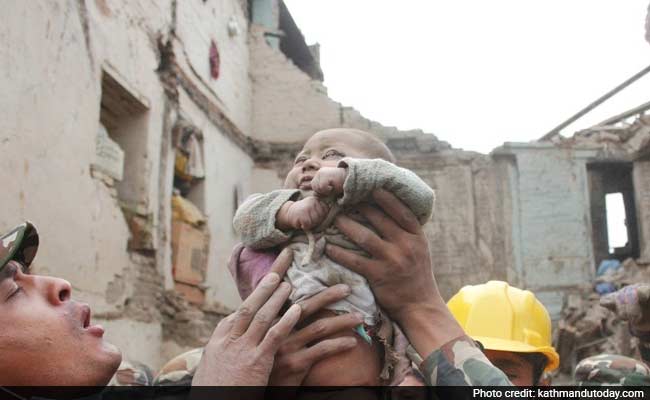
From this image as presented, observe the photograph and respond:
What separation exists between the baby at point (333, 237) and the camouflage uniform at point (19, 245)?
56 cm

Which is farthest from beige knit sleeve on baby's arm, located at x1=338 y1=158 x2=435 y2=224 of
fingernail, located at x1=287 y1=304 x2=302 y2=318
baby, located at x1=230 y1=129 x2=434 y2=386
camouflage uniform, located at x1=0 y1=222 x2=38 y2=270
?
camouflage uniform, located at x1=0 y1=222 x2=38 y2=270

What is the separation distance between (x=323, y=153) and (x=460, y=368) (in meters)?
0.77

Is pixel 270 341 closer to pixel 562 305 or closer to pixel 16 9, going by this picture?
pixel 16 9

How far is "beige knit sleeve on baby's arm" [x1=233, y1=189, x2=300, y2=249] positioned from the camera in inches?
65.2

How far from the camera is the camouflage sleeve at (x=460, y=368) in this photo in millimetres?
1481

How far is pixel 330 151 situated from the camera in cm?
184

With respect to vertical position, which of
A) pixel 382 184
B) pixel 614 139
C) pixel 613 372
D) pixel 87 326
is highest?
pixel 614 139

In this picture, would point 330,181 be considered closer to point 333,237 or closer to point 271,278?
point 333,237

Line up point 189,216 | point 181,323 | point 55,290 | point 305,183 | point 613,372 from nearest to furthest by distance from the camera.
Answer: point 55,290
point 305,183
point 613,372
point 181,323
point 189,216

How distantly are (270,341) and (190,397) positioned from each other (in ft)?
0.80

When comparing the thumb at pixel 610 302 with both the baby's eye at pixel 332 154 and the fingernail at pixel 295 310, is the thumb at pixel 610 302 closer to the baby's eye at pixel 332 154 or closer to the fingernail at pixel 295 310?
the baby's eye at pixel 332 154

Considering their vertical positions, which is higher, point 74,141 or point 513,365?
point 74,141

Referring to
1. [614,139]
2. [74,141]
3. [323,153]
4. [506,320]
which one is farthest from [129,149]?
[614,139]

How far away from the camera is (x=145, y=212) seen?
6727 mm
